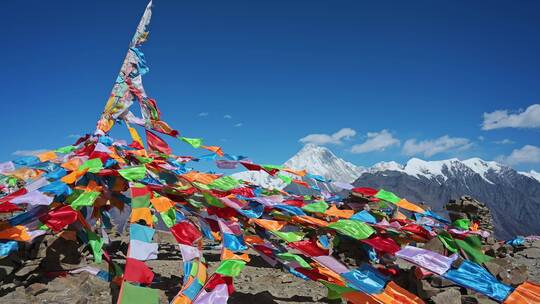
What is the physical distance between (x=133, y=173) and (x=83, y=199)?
0.86 meters

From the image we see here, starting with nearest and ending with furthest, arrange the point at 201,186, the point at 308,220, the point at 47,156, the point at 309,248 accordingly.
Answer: the point at 309,248, the point at 308,220, the point at 201,186, the point at 47,156

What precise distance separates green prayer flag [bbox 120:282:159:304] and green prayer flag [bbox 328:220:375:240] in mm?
2522

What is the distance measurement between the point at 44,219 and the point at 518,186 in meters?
165

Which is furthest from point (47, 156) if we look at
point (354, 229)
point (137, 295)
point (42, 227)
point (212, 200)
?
point (354, 229)

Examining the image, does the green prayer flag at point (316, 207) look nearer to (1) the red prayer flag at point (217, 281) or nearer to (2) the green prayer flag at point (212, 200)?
(2) the green prayer flag at point (212, 200)

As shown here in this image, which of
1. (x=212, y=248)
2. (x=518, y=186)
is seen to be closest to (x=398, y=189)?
(x=518, y=186)

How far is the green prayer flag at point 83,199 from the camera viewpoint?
5527mm

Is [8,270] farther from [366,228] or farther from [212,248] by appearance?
[212,248]

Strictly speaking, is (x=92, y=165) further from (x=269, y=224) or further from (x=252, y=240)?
(x=269, y=224)

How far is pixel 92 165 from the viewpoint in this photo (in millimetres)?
5949

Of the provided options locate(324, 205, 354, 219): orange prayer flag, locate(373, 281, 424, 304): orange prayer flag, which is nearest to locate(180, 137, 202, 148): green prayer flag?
locate(324, 205, 354, 219): orange prayer flag

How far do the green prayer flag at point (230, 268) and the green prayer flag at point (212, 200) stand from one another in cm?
114

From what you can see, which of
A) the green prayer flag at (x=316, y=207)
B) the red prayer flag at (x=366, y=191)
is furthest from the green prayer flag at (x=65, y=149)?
the red prayer flag at (x=366, y=191)

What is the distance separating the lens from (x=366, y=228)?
5207 mm
